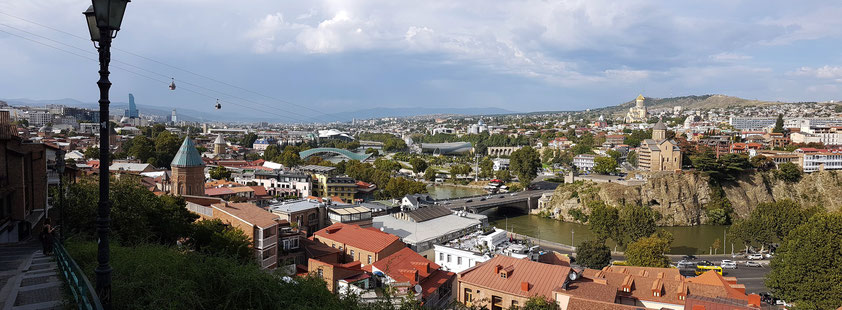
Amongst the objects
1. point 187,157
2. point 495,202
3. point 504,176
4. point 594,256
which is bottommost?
point 495,202

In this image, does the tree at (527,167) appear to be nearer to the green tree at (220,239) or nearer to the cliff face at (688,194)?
the cliff face at (688,194)

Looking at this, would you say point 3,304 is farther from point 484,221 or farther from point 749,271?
point 749,271

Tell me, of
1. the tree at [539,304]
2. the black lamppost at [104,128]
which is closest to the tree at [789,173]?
the tree at [539,304]

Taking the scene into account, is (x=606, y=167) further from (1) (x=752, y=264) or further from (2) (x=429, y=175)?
(1) (x=752, y=264)

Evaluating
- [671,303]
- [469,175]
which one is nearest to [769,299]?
[671,303]

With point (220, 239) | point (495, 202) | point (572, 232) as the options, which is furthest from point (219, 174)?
point (220, 239)

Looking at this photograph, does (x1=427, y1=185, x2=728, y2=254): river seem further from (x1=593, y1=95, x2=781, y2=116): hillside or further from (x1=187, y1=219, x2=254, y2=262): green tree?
(x1=593, y1=95, x2=781, y2=116): hillside
